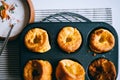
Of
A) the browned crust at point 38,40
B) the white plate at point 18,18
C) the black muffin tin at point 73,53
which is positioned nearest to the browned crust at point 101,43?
the black muffin tin at point 73,53

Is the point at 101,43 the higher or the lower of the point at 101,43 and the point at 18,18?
the lower

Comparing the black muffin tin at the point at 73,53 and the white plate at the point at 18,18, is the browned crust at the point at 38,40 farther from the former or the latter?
the white plate at the point at 18,18

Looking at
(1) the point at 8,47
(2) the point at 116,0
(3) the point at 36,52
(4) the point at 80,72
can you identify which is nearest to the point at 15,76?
(1) the point at 8,47

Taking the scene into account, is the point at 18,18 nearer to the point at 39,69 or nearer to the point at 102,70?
the point at 39,69

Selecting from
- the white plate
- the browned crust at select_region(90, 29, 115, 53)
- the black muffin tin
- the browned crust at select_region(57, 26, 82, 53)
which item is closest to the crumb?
the white plate

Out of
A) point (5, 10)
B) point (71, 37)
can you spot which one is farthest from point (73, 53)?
point (5, 10)

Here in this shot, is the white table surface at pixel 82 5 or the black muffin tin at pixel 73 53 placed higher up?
the white table surface at pixel 82 5

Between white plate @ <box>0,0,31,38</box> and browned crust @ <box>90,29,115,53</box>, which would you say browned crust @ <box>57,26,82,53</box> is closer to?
browned crust @ <box>90,29,115,53</box>
